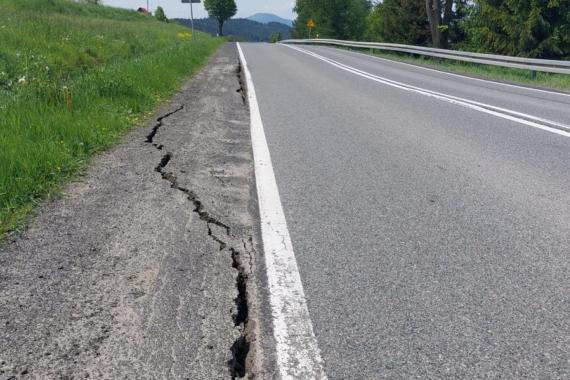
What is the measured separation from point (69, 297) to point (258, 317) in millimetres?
895

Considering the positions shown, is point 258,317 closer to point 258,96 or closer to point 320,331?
point 320,331

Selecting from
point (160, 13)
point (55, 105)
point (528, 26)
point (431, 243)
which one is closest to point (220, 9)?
point (160, 13)

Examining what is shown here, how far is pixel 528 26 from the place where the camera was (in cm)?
2239

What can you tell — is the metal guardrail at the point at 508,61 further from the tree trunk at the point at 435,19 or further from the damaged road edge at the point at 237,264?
the damaged road edge at the point at 237,264

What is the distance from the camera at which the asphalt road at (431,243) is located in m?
2.08

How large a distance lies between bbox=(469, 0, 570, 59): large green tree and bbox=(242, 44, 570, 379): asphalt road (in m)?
18.7

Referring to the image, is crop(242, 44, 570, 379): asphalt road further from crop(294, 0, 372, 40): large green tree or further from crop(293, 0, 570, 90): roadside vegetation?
crop(294, 0, 372, 40): large green tree

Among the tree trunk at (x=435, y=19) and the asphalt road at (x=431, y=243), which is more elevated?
the tree trunk at (x=435, y=19)

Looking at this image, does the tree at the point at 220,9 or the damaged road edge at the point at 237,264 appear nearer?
the damaged road edge at the point at 237,264

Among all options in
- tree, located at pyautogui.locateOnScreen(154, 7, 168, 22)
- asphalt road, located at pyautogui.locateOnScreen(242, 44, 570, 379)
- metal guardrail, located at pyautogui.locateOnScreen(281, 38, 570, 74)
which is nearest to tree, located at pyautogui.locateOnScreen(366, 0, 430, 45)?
metal guardrail, located at pyautogui.locateOnScreen(281, 38, 570, 74)

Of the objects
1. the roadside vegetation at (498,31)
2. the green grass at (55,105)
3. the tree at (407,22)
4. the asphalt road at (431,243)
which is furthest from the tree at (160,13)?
the asphalt road at (431,243)

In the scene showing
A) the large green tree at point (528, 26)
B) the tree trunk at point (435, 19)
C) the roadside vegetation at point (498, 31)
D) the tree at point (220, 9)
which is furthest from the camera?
the tree at point (220, 9)

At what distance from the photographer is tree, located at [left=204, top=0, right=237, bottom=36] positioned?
94938 millimetres

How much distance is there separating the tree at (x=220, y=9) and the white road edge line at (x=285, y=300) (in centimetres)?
9636
